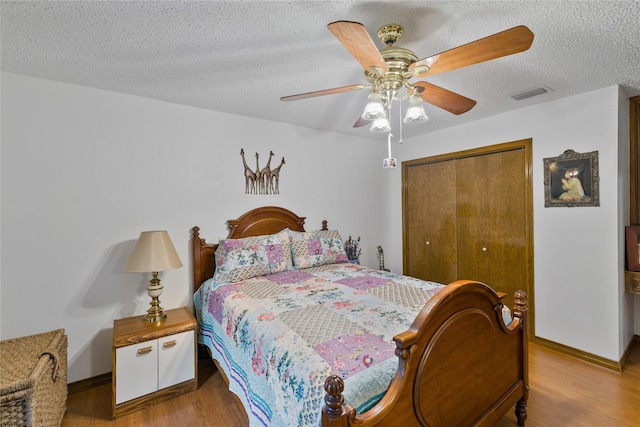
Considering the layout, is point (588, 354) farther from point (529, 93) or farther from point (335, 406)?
point (335, 406)

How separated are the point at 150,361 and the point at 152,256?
76cm

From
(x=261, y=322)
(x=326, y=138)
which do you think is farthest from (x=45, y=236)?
(x=326, y=138)

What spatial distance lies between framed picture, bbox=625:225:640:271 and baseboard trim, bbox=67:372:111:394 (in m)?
4.55

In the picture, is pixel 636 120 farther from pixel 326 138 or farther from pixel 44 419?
pixel 44 419

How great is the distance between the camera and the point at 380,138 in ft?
13.8

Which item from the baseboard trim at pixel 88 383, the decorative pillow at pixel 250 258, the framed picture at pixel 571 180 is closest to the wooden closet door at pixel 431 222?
the framed picture at pixel 571 180

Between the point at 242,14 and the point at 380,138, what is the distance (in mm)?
3002

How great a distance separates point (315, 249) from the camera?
3.07 meters

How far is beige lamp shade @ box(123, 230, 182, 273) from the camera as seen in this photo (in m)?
2.16

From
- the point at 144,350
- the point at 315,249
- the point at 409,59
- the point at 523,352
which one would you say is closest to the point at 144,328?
the point at 144,350

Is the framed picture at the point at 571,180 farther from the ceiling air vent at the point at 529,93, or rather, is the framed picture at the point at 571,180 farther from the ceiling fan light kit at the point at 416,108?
the ceiling fan light kit at the point at 416,108

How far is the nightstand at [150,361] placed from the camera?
77.8 inches

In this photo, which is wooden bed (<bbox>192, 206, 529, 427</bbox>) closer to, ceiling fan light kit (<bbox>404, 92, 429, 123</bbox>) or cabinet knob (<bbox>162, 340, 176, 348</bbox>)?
ceiling fan light kit (<bbox>404, 92, 429, 123</bbox>)

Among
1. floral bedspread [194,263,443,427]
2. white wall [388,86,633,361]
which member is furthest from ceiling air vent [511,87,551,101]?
floral bedspread [194,263,443,427]
